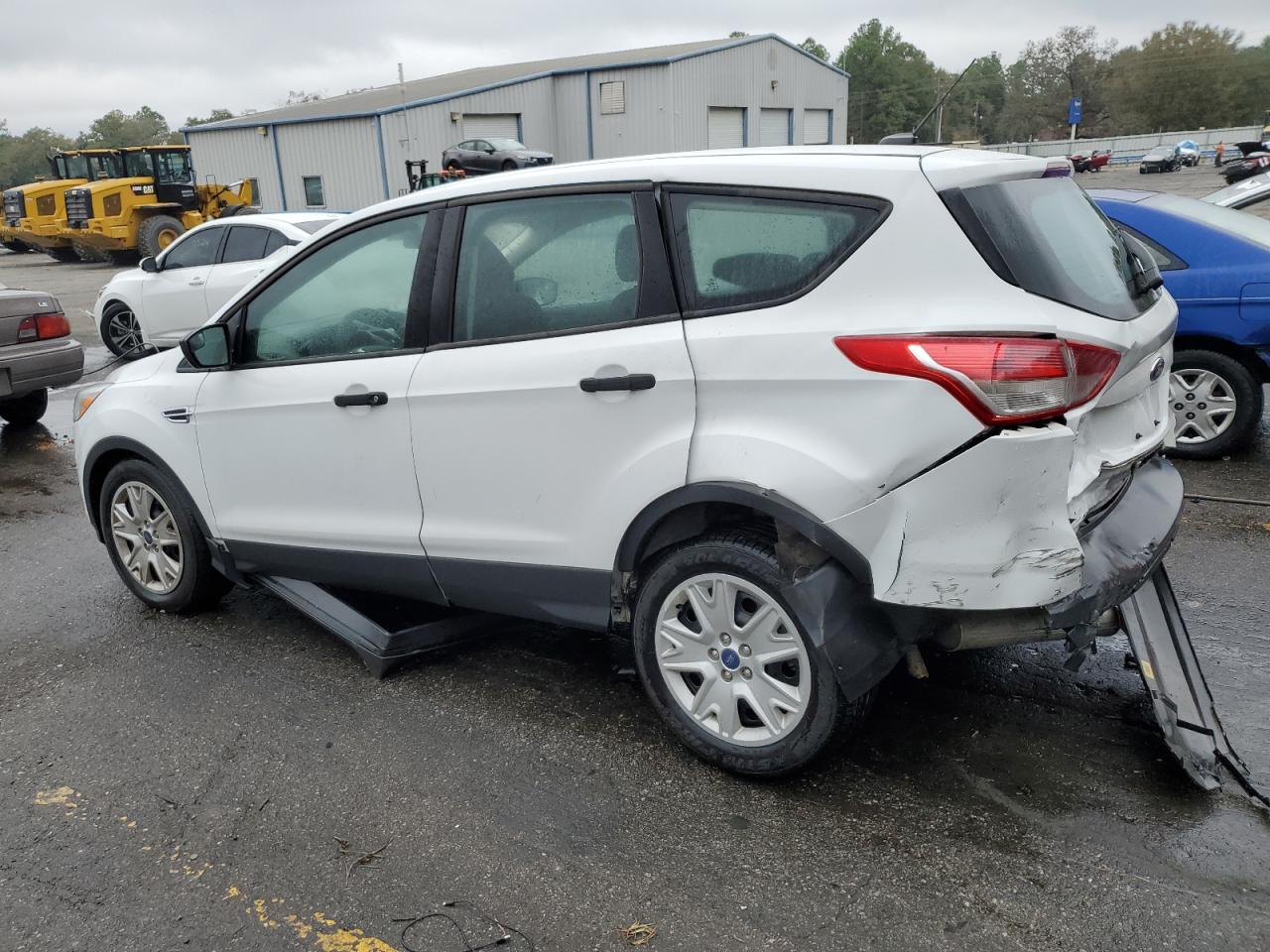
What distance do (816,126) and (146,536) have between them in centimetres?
4295

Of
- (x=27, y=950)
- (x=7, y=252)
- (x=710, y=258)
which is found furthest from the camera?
(x=7, y=252)

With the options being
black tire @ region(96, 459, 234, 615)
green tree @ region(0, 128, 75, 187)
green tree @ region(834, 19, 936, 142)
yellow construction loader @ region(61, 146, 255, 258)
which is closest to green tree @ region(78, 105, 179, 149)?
green tree @ region(0, 128, 75, 187)

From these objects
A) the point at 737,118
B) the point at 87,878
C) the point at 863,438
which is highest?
the point at 737,118

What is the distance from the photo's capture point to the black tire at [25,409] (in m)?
8.55

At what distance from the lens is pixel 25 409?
8.62m

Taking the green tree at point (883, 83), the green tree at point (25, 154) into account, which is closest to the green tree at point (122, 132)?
the green tree at point (25, 154)

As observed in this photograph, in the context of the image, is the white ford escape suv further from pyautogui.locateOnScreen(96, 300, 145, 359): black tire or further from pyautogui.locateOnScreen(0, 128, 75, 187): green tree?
pyautogui.locateOnScreen(0, 128, 75, 187): green tree

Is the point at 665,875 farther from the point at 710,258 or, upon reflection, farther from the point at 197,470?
the point at 197,470

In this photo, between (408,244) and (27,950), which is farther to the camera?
(408,244)

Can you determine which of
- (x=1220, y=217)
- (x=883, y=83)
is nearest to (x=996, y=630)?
(x=1220, y=217)

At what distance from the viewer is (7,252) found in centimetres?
3531

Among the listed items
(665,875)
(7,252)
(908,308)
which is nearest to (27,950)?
(665,875)

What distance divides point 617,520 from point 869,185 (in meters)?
1.21

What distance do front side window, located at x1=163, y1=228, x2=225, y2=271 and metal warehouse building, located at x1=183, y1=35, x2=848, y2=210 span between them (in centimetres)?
2226
